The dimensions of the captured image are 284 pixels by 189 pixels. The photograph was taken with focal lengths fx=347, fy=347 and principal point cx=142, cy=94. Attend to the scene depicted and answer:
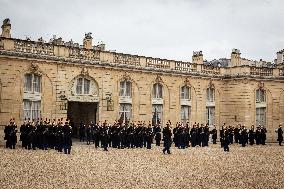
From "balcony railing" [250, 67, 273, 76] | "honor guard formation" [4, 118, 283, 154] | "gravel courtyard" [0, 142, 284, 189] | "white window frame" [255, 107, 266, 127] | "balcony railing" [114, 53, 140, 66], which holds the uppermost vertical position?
"balcony railing" [114, 53, 140, 66]

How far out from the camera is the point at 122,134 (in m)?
21.3

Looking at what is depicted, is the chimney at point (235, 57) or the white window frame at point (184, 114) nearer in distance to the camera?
the white window frame at point (184, 114)

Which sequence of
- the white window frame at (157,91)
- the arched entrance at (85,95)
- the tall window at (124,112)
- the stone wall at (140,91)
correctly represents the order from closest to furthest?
the stone wall at (140,91) < the arched entrance at (85,95) < the tall window at (124,112) < the white window frame at (157,91)

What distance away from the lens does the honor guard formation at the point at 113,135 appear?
18.6 metres

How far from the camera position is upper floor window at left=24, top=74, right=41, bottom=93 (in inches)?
893

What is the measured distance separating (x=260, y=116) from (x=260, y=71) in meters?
4.03

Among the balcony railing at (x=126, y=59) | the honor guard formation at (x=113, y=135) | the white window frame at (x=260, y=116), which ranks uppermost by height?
the balcony railing at (x=126, y=59)

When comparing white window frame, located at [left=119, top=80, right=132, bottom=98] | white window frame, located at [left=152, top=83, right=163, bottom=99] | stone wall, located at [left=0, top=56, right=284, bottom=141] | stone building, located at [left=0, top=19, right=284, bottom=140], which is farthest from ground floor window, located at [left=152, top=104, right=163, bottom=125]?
white window frame, located at [left=119, top=80, right=132, bottom=98]

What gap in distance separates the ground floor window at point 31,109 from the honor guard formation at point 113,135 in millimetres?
436

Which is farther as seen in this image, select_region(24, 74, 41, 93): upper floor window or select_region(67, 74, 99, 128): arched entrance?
select_region(67, 74, 99, 128): arched entrance

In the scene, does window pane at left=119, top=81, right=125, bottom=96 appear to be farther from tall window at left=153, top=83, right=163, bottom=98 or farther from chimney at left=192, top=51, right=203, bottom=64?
chimney at left=192, top=51, right=203, bottom=64

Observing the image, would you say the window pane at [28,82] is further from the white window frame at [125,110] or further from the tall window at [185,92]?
the tall window at [185,92]

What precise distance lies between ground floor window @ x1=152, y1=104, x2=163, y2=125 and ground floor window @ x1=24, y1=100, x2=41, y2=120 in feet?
29.9

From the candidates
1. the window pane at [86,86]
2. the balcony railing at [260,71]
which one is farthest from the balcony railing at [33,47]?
the balcony railing at [260,71]
